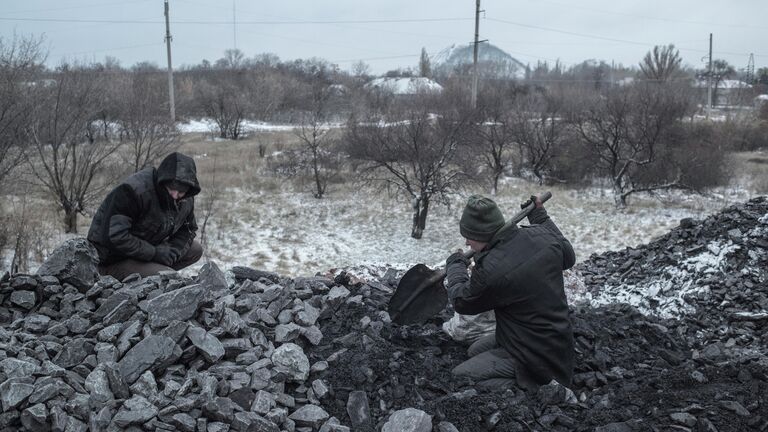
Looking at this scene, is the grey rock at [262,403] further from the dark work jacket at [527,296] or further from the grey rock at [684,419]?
the grey rock at [684,419]

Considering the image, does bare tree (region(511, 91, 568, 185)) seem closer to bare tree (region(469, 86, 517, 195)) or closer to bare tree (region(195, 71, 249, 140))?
bare tree (region(469, 86, 517, 195))

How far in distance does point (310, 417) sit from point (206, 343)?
0.82 metres

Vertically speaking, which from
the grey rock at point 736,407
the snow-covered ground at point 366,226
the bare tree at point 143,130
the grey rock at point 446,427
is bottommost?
the snow-covered ground at point 366,226

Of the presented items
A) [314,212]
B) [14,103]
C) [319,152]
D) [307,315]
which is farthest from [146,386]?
[319,152]

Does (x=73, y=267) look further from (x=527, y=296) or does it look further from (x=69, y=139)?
(x=69, y=139)

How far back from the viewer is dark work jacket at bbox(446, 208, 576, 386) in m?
3.42

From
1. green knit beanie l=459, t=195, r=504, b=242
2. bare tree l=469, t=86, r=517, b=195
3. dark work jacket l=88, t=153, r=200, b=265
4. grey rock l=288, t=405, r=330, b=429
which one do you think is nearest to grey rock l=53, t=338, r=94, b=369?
grey rock l=288, t=405, r=330, b=429

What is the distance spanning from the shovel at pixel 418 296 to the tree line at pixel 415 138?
25.5 ft

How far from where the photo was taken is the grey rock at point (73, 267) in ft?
14.1

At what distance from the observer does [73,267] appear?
4316 millimetres

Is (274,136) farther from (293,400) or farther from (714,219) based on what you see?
(293,400)

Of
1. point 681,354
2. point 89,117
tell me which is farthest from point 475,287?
point 89,117

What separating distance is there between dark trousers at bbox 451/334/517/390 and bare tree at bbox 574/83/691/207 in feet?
49.3

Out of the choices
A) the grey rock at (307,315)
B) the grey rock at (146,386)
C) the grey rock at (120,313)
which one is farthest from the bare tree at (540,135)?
the grey rock at (146,386)
